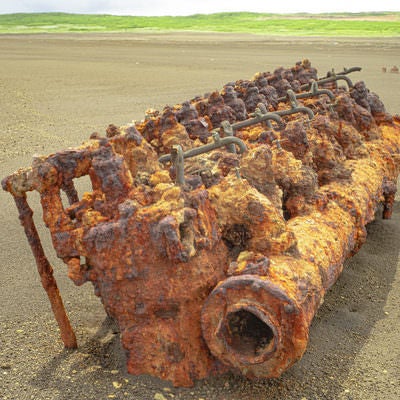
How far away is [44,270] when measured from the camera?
3148mm

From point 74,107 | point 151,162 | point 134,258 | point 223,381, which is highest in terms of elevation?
point 151,162

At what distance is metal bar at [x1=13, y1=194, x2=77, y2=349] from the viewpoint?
9.93 ft

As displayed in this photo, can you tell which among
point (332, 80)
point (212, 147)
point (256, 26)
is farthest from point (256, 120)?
point (256, 26)

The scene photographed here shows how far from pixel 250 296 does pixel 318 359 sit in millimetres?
900

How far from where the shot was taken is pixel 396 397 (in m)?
2.99

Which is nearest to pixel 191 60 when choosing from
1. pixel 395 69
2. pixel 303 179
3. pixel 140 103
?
pixel 395 69

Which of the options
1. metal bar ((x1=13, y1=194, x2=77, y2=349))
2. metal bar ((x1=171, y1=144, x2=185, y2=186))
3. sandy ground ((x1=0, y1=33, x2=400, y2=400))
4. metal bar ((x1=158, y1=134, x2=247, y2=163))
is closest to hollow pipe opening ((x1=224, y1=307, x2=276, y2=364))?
sandy ground ((x1=0, y1=33, x2=400, y2=400))

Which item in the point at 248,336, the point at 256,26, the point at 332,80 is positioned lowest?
the point at 256,26

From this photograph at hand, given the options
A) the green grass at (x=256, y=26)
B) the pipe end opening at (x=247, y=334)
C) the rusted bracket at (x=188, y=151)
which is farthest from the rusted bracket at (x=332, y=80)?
the green grass at (x=256, y=26)

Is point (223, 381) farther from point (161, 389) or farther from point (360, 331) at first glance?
point (360, 331)

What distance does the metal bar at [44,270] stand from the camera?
3.03 meters

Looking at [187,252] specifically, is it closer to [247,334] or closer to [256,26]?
[247,334]

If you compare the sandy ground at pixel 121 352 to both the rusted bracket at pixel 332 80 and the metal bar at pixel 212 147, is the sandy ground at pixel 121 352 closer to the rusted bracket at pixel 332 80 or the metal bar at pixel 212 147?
the metal bar at pixel 212 147

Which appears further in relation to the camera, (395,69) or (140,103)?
(395,69)
